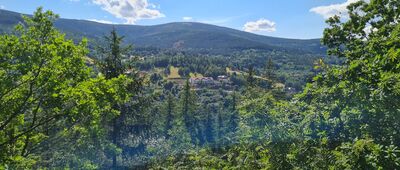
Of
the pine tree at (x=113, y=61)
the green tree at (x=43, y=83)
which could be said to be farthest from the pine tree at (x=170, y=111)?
the green tree at (x=43, y=83)

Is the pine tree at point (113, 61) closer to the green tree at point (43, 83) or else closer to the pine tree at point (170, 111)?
the green tree at point (43, 83)

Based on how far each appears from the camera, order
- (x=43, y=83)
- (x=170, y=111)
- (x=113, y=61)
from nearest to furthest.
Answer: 1. (x=43, y=83)
2. (x=113, y=61)
3. (x=170, y=111)

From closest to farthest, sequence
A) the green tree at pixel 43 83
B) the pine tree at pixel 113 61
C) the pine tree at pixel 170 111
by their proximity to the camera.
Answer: the green tree at pixel 43 83 → the pine tree at pixel 113 61 → the pine tree at pixel 170 111

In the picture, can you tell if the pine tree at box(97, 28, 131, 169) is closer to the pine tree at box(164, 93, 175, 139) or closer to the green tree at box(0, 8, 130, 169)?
the green tree at box(0, 8, 130, 169)

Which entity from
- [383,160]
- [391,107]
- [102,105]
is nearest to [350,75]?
[391,107]

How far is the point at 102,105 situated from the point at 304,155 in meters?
7.62

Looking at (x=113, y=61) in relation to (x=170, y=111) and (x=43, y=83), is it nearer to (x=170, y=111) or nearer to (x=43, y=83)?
(x=43, y=83)

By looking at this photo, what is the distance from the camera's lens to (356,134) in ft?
28.1

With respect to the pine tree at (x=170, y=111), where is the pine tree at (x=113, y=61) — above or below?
above

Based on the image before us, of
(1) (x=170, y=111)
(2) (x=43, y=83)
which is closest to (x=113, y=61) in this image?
(2) (x=43, y=83)

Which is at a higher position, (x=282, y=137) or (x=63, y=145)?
(x=282, y=137)

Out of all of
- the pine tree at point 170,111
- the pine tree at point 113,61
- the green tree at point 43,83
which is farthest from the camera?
the pine tree at point 170,111

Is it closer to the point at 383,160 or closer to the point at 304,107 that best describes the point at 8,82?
the point at 304,107

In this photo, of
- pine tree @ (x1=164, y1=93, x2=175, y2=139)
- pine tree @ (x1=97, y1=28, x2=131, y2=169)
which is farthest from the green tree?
pine tree @ (x1=164, y1=93, x2=175, y2=139)
